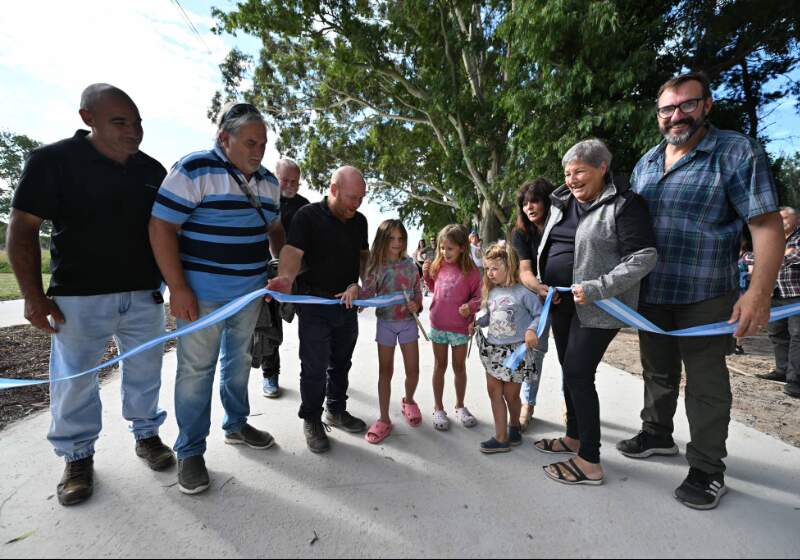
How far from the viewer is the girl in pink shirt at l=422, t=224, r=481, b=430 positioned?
115 inches

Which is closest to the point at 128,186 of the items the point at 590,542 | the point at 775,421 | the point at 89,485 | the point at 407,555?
the point at 89,485

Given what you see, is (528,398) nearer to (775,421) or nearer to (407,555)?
(407,555)

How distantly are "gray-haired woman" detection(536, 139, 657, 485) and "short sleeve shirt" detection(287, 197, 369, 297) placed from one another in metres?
1.42

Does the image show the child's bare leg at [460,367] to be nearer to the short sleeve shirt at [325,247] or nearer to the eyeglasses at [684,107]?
the short sleeve shirt at [325,247]

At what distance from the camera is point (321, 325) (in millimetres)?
2617

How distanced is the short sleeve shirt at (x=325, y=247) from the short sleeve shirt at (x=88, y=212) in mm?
914

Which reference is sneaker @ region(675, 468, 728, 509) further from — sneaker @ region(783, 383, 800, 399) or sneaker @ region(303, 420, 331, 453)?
sneaker @ region(783, 383, 800, 399)

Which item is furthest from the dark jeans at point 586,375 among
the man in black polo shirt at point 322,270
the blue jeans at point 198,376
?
the blue jeans at point 198,376

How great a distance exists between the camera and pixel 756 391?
3.77 metres

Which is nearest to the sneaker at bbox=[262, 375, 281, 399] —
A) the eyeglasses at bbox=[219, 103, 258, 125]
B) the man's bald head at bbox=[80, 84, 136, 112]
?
the eyeglasses at bbox=[219, 103, 258, 125]

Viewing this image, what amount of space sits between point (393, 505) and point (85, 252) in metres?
2.22

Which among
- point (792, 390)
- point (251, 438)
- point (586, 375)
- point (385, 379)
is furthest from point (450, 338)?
point (792, 390)

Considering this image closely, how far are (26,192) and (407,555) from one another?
261 centimetres

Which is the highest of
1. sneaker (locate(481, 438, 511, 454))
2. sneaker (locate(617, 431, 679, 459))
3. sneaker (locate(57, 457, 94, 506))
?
sneaker (locate(617, 431, 679, 459))
